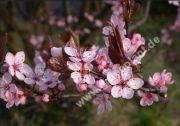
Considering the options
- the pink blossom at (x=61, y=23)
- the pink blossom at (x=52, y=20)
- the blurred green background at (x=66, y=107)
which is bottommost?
the blurred green background at (x=66, y=107)

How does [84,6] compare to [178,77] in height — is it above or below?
above

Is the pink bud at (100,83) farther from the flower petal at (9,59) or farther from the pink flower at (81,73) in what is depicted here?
the flower petal at (9,59)

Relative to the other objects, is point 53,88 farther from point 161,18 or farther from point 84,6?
point 161,18

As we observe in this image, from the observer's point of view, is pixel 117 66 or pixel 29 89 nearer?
pixel 117 66

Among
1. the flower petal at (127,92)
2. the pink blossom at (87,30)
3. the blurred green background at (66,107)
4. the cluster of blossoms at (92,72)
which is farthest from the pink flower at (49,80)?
the pink blossom at (87,30)

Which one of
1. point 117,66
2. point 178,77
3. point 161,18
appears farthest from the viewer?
point 161,18

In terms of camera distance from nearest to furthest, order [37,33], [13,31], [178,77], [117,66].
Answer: [117,66] < [13,31] < [37,33] < [178,77]

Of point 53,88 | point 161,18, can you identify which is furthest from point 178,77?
point 53,88
